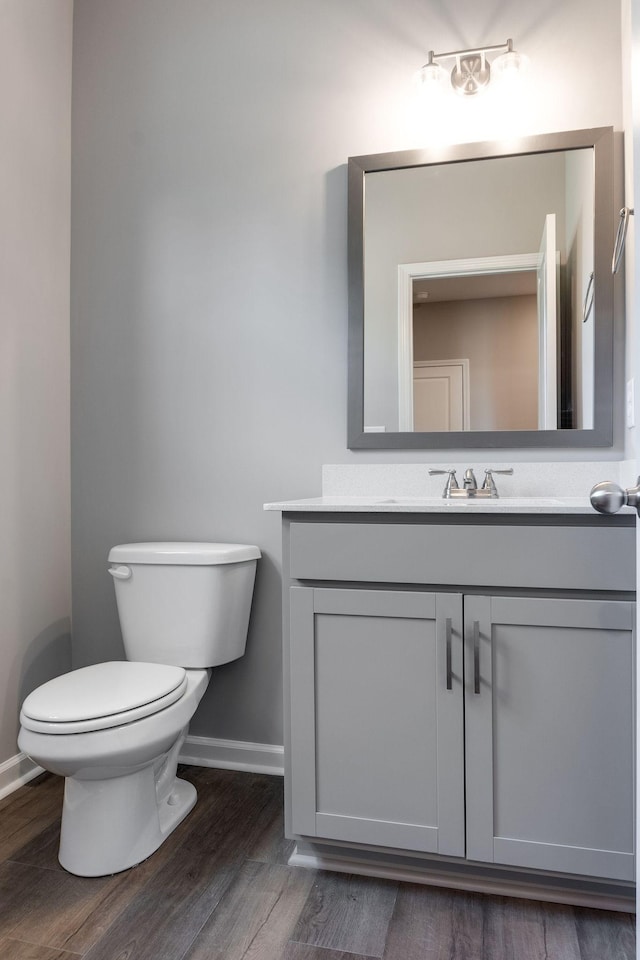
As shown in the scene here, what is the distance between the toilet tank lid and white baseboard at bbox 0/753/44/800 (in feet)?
2.20

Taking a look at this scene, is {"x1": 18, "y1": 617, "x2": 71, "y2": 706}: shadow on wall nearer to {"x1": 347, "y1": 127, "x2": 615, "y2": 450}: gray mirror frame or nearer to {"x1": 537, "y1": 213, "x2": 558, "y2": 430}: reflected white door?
{"x1": 347, "y1": 127, "x2": 615, "y2": 450}: gray mirror frame

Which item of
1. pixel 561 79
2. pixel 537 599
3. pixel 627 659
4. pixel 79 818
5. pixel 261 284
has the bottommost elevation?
pixel 79 818

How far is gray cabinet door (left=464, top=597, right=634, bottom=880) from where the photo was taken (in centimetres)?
132

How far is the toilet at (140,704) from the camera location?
4.70 ft

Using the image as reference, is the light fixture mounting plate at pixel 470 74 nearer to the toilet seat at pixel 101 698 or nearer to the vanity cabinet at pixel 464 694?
the vanity cabinet at pixel 464 694

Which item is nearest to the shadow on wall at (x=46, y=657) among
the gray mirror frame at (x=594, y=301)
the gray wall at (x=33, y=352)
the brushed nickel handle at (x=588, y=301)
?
the gray wall at (x=33, y=352)

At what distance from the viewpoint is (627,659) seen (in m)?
1.32

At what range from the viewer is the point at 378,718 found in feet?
4.74

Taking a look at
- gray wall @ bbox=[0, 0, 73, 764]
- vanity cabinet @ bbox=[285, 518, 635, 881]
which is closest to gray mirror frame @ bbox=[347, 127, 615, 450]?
vanity cabinet @ bbox=[285, 518, 635, 881]

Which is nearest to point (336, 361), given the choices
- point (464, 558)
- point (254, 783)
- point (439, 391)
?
point (439, 391)

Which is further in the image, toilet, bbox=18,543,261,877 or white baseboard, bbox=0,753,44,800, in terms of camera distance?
white baseboard, bbox=0,753,44,800

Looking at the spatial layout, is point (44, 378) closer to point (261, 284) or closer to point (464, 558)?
point (261, 284)

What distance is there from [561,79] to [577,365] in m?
0.81

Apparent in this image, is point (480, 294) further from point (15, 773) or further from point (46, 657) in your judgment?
point (15, 773)
